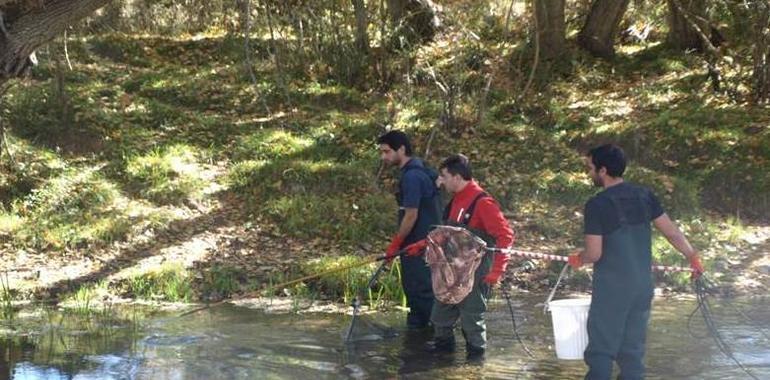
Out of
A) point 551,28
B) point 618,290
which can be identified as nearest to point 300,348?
point 618,290

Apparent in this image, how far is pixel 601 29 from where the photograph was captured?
19.3 m

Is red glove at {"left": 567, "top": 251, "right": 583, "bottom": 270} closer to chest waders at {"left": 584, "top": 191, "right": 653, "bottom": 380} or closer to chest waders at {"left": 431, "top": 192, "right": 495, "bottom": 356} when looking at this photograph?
chest waders at {"left": 584, "top": 191, "right": 653, "bottom": 380}

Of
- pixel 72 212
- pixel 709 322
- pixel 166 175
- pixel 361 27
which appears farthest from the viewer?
pixel 361 27

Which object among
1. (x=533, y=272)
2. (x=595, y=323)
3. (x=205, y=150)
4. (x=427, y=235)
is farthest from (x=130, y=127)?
(x=595, y=323)

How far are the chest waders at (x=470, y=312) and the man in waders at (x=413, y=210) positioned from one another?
1.49 ft

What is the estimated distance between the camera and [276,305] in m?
10.7

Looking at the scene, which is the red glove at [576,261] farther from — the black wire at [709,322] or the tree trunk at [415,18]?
the tree trunk at [415,18]

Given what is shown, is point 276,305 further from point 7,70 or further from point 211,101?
point 211,101

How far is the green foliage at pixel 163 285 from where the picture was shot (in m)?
11.0

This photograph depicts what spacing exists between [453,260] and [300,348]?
187cm

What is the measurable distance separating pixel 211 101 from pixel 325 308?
8.19 m

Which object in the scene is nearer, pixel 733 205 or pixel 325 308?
pixel 325 308

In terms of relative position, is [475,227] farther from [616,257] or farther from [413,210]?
[616,257]

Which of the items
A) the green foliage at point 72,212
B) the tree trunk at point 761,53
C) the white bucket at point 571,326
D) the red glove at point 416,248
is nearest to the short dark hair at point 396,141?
the red glove at point 416,248
